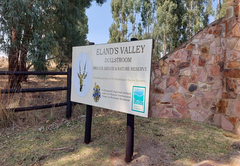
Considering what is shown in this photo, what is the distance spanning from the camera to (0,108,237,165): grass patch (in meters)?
2.71

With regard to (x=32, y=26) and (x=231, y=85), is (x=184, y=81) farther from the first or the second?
(x=32, y=26)

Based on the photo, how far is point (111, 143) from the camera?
3.19 m

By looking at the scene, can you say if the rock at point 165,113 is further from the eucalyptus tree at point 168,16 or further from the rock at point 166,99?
the eucalyptus tree at point 168,16

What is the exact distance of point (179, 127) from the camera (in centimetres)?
398

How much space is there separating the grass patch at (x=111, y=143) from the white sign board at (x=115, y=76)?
820mm

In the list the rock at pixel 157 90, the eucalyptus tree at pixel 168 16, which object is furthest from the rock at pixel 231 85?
the eucalyptus tree at pixel 168 16

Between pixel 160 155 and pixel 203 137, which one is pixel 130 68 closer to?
pixel 160 155

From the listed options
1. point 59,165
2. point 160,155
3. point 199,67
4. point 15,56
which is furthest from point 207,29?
point 15,56

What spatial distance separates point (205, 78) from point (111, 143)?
8.98 ft

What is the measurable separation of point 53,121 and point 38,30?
134 inches

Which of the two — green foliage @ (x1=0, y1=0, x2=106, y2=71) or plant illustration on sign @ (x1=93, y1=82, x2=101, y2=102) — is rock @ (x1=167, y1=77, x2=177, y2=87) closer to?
plant illustration on sign @ (x1=93, y1=82, x2=101, y2=102)

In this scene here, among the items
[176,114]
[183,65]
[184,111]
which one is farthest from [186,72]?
[176,114]

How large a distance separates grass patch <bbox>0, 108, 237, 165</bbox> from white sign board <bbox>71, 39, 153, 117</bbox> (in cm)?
82

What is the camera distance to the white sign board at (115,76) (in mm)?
2268
